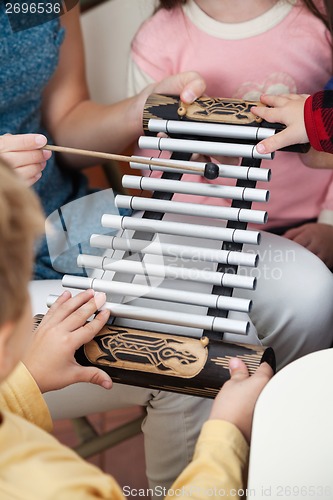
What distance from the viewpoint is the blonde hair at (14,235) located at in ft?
1.74

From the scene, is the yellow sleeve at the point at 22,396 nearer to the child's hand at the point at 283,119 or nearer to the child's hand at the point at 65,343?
the child's hand at the point at 65,343

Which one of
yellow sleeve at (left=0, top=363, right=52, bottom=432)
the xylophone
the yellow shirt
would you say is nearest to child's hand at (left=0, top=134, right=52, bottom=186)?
the xylophone

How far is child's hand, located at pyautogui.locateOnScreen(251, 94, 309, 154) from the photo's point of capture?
0.87 meters

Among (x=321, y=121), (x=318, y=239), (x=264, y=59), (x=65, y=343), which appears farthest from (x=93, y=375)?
(x=264, y=59)

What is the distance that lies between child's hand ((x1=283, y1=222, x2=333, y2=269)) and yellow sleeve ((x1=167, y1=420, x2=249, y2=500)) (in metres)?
0.50

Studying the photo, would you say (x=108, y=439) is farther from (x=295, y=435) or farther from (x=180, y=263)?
(x=295, y=435)

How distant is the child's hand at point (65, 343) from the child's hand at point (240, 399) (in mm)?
125

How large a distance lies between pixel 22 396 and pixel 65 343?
0.24 feet

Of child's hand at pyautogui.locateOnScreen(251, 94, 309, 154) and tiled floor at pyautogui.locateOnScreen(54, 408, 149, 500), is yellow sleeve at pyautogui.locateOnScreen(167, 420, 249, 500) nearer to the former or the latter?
child's hand at pyautogui.locateOnScreen(251, 94, 309, 154)

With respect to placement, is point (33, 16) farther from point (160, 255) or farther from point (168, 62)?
point (160, 255)

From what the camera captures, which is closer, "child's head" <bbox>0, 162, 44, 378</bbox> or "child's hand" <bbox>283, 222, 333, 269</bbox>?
"child's head" <bbox>0, 162, 44, 378</bbox>

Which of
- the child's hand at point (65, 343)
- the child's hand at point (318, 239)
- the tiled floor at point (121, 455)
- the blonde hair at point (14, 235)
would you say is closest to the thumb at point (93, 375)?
the child's hand at point (65, 343)

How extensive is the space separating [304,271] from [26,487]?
1.76 feet

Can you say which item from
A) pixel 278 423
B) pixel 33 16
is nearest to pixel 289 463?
pixel 278 423
